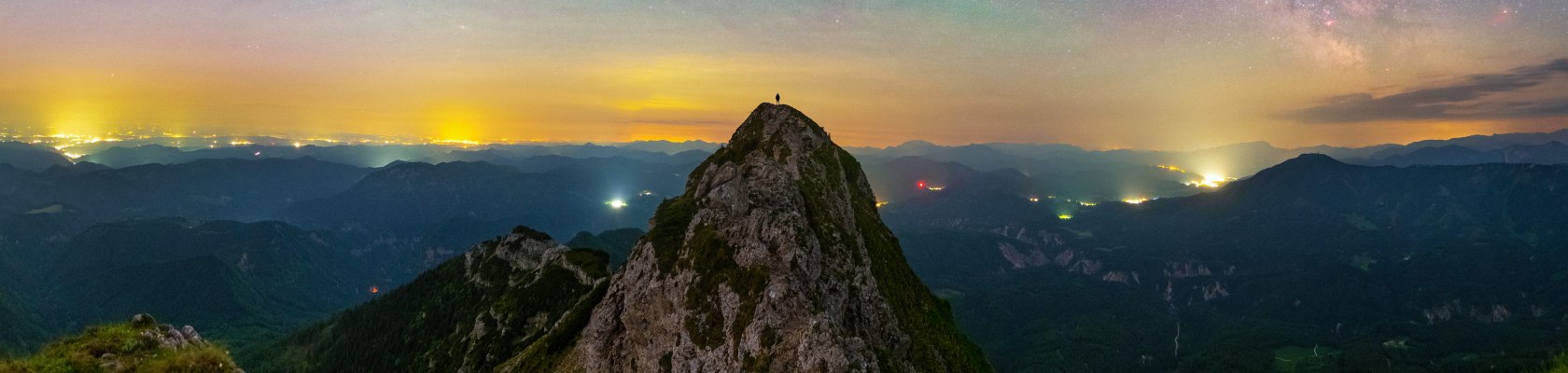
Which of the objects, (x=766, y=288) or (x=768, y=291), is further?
(x=766, y=288)

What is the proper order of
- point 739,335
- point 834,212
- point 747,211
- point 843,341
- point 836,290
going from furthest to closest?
1. point 834,212
2. point 747,211
3. point 836,290
4. point 739,335
5. point 843,341

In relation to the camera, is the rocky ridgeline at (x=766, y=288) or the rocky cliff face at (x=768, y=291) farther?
the rocky ridgeline at (x=766, y=288)

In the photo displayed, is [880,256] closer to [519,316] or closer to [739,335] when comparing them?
[739,335]

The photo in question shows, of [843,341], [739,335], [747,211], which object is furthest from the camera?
[747,211]

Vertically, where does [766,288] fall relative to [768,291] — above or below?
above

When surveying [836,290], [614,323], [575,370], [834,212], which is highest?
[834,212]

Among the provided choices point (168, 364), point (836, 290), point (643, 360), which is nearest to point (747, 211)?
point (836, 290)

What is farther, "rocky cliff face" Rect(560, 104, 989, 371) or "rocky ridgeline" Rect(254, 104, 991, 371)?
"rocky ridgeline" Rect(254, 104, 991, 371)

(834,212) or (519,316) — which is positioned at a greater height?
(834,212)
